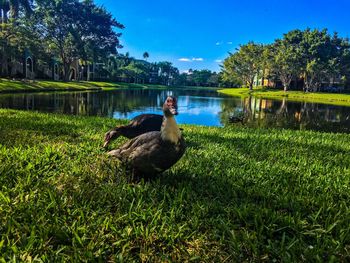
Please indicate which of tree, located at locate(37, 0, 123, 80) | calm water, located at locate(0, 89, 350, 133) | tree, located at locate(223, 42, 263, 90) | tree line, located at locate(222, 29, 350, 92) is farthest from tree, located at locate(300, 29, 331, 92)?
tree, located at locate(37, 0, 123, 80)

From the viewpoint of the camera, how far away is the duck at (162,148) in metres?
3.21

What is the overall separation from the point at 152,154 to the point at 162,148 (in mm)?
137

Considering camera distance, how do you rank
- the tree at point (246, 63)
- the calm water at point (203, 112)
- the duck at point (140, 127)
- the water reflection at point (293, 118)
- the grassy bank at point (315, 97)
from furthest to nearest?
the tree at point (246, 63) < the grassy bank at point (315, 97) < the calm water at point (203, 112) < the water reflection at point (293, 118) < the duck at point (140, 127)

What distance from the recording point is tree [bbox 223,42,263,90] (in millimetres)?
59656

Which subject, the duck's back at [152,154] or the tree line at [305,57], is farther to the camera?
the tree line at [305,57]

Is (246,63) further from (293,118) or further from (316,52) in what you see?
(293,118)

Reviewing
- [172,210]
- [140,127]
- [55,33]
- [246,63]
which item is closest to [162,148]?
[172,210]

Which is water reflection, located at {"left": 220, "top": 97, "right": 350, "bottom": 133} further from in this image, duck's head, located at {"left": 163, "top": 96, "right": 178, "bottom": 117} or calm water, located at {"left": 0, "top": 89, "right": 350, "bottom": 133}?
duck's head, located at {"left": 163, "top": 96, "right": 178, "bottom": 117}

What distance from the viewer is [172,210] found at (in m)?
2.79

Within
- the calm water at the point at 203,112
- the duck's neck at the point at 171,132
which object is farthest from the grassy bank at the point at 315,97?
the duck's neck at the point at 171,132

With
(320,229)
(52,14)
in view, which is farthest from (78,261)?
(52,14)

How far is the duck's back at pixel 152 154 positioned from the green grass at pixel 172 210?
23cm

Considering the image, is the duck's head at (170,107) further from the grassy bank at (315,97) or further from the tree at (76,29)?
the tree at (76,29)

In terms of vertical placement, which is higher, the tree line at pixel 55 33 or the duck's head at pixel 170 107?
the tree line at pixel 55 33
